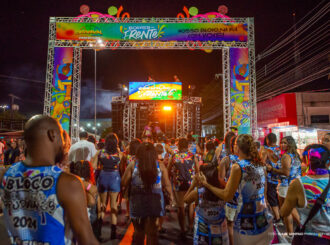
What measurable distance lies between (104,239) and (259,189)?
10.0 feet

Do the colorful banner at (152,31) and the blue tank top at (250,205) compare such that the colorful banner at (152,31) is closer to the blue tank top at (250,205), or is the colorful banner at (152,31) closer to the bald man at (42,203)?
the blue tank top at (250,205)

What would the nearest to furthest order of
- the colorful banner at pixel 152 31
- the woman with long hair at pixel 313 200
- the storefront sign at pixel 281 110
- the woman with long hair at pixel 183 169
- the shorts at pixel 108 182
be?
1. the woman with long hair at pixel 313 200
2. the shorts at pixel 108 182
3. the woman with long hair at pixel 183 169
4. the colorful banner at pixel 152 31
5. the storefront sign at pixel 281 110

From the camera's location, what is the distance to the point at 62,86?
45.6 ft

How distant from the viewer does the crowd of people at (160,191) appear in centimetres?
144

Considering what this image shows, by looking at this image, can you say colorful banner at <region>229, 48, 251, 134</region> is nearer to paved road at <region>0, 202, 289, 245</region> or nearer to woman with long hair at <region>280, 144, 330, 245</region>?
paved road at <region>0, 202, 289, 245</region>

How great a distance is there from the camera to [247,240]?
8.38ft

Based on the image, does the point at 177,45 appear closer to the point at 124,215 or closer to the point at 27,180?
the point at 124,215

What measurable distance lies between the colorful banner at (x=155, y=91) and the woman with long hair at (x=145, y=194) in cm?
1433

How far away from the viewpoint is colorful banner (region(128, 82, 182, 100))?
697 inches

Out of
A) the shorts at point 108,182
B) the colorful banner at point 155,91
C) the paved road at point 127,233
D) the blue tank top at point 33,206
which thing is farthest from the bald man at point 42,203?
the colorful banner at point 155,91

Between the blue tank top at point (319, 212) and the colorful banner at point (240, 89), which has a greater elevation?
the colorful banner at point (240, 89)

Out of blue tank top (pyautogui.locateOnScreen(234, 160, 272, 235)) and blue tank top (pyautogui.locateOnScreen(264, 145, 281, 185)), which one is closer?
blue tank top (pyautogui.locateOnScreen(234, 160, 272, 235))

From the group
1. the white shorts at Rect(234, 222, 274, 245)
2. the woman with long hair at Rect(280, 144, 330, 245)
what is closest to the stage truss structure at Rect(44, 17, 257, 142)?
the white shorts at Rect(234, 222, 274, 245)

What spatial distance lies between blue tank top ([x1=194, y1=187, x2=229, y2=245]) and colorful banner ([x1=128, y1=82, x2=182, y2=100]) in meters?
15.1
